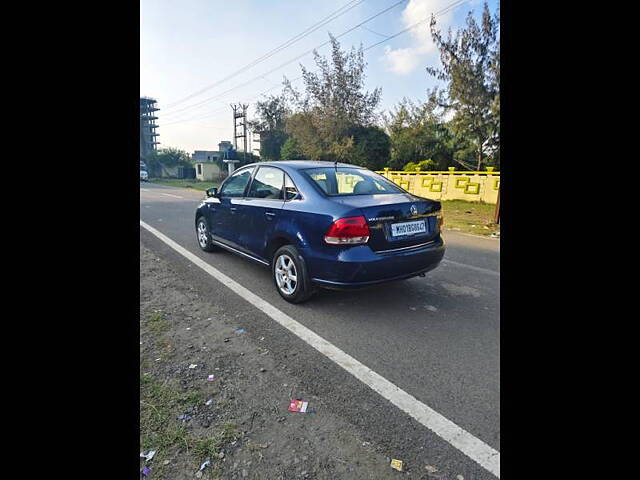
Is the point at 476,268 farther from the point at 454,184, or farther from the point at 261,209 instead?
the point at 454,184

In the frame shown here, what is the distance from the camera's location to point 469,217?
10.9 meters

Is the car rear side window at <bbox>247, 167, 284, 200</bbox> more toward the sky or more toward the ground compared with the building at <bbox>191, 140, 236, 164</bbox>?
more toward the ground

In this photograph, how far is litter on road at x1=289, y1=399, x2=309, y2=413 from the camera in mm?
2191

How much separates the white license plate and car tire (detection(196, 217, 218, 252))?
3.38 metres

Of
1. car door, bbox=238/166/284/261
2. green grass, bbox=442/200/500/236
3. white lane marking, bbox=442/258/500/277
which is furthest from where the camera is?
green grass, bbox=442/200/500/236

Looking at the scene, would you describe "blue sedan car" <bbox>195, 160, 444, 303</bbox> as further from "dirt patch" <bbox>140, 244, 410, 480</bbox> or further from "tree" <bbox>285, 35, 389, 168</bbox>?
"tree" <bbox>285, 35, 389, 168</bbox>

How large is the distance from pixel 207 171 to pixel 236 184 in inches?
1584

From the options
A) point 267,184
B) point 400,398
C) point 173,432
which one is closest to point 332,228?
point 267,184

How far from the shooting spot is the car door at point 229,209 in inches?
191

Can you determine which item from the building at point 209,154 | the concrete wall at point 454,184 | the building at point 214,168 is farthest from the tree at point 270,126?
the concrete wall at point 454,184

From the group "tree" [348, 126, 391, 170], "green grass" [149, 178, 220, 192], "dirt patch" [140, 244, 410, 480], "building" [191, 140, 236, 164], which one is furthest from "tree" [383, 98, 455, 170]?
"building" [191, 140, 236, 164]

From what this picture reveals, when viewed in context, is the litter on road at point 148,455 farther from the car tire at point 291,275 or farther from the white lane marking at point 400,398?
the car tire at point 291,275
